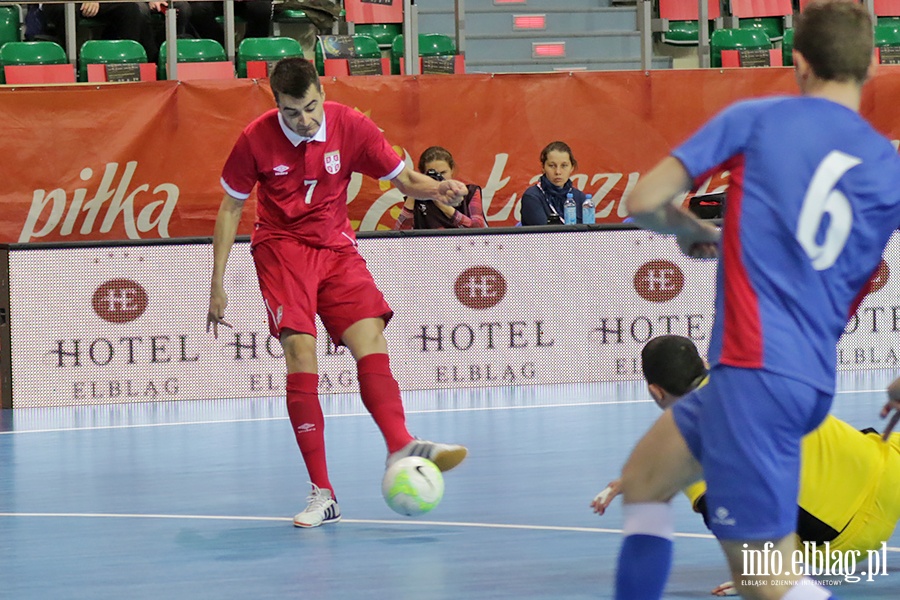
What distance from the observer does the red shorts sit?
5.90m

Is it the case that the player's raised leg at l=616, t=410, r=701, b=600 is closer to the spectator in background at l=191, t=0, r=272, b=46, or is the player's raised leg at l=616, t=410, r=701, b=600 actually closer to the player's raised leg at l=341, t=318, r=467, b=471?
the player's raised leg at l=341, t=318, r=467, b=471

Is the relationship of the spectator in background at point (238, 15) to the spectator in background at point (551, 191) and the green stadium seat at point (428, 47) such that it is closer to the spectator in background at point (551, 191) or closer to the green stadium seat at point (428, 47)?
the green stadium seat at point (428, 47)

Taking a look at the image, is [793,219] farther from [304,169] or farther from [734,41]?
[734,41]

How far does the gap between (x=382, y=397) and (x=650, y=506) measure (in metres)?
2.68

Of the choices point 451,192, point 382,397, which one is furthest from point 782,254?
point 382,397

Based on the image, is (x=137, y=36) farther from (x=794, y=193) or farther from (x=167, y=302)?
(x=794, y=193)

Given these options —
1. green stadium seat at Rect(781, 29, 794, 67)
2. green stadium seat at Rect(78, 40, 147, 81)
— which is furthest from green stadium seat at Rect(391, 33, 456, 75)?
green stadium seat at Rect(781, 29, 794, 67)

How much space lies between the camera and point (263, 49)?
12234 millimetres

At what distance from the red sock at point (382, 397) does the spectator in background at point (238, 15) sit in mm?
7266

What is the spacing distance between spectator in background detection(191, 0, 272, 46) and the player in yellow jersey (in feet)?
29.8

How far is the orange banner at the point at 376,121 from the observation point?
10688 mm

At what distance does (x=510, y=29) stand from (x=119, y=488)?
877 centimetres

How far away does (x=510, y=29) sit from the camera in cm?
1447

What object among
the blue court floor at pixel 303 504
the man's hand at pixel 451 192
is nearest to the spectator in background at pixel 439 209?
the blue court floor at pixel 303 504
